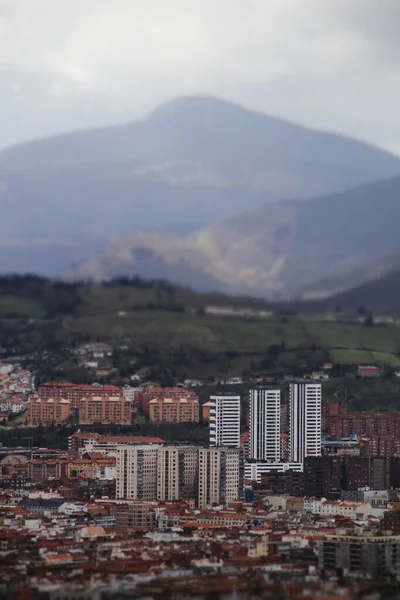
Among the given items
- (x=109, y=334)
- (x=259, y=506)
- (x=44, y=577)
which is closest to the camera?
(x=44, y=577)

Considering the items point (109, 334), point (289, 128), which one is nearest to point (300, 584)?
point (289, 128)

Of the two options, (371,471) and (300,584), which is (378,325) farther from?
(300,584)

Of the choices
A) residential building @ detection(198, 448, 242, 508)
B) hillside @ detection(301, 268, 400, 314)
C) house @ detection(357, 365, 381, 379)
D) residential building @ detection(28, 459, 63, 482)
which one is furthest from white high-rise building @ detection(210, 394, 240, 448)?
hillside @ detection(301, 268, 400, 314)

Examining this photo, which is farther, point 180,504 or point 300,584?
point 180,504

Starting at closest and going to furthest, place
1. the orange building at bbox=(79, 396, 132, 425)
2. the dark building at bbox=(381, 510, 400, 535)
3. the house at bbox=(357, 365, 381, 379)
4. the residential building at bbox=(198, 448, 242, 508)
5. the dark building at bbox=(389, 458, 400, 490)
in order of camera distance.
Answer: the dark building at bbox=(381, 510, 400, 535) → the residential building at bbox=(198, 448, 242, 508) → the dark building at bbox=(389, 458, 400, 490) → the orange building at bbox=(79, 396, 132, 425) → the house at bbox=(357, 365, 381, 379)

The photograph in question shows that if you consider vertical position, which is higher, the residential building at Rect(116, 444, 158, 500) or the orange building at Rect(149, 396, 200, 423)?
the orange building at Rect(149, 396, 200, 423)

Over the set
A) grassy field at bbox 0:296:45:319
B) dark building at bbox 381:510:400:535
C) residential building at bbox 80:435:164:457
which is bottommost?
dark building at bbox 381:510:400:535

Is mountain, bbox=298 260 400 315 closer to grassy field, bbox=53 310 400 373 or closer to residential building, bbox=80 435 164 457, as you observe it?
grassy field, bbox=53 310 400 373
